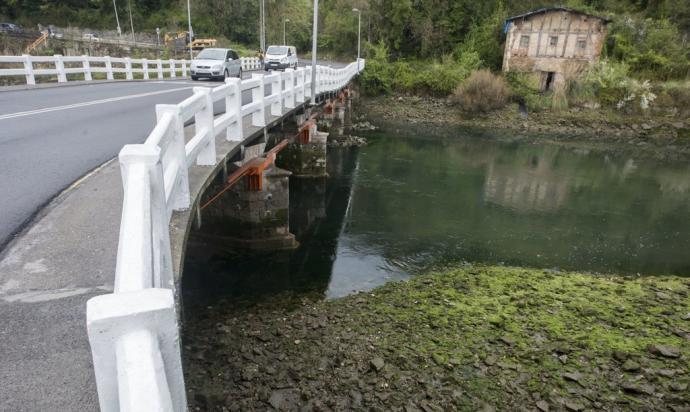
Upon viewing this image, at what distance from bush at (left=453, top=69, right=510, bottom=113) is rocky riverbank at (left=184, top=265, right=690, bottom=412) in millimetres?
30289

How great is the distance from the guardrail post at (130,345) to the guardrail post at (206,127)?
5.02m

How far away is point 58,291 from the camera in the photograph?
3172mm

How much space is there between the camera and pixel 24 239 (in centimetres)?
400

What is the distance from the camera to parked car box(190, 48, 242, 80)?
23.1 meters

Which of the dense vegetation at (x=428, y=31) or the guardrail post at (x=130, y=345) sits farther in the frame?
the dense vegetation at (x=428, y=31)

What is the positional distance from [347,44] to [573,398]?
61.5 metres

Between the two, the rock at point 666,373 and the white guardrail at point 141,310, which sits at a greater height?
the white guardrail at point 141,310

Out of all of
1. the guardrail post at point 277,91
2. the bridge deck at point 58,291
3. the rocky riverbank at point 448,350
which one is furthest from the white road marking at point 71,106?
the bridge deck at point 58,291

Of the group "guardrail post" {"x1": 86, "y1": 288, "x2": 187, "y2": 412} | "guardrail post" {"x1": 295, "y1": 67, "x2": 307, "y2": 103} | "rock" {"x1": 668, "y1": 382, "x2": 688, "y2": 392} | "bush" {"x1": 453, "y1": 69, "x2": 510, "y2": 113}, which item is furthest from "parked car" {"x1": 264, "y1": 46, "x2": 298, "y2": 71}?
"guardrail post" {"x1": 86, "y1": 288, "x2": 187, "y2": 412}

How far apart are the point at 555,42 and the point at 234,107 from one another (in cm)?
3933

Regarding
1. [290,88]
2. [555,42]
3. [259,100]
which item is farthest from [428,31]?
[259,100]

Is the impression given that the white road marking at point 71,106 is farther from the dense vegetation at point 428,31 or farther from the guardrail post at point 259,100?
the dense vegetation at point 428,31

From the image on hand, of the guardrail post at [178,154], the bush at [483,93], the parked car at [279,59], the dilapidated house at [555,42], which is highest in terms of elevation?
the dilapidated house at [555,42]

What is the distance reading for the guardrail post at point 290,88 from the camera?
12.3m
